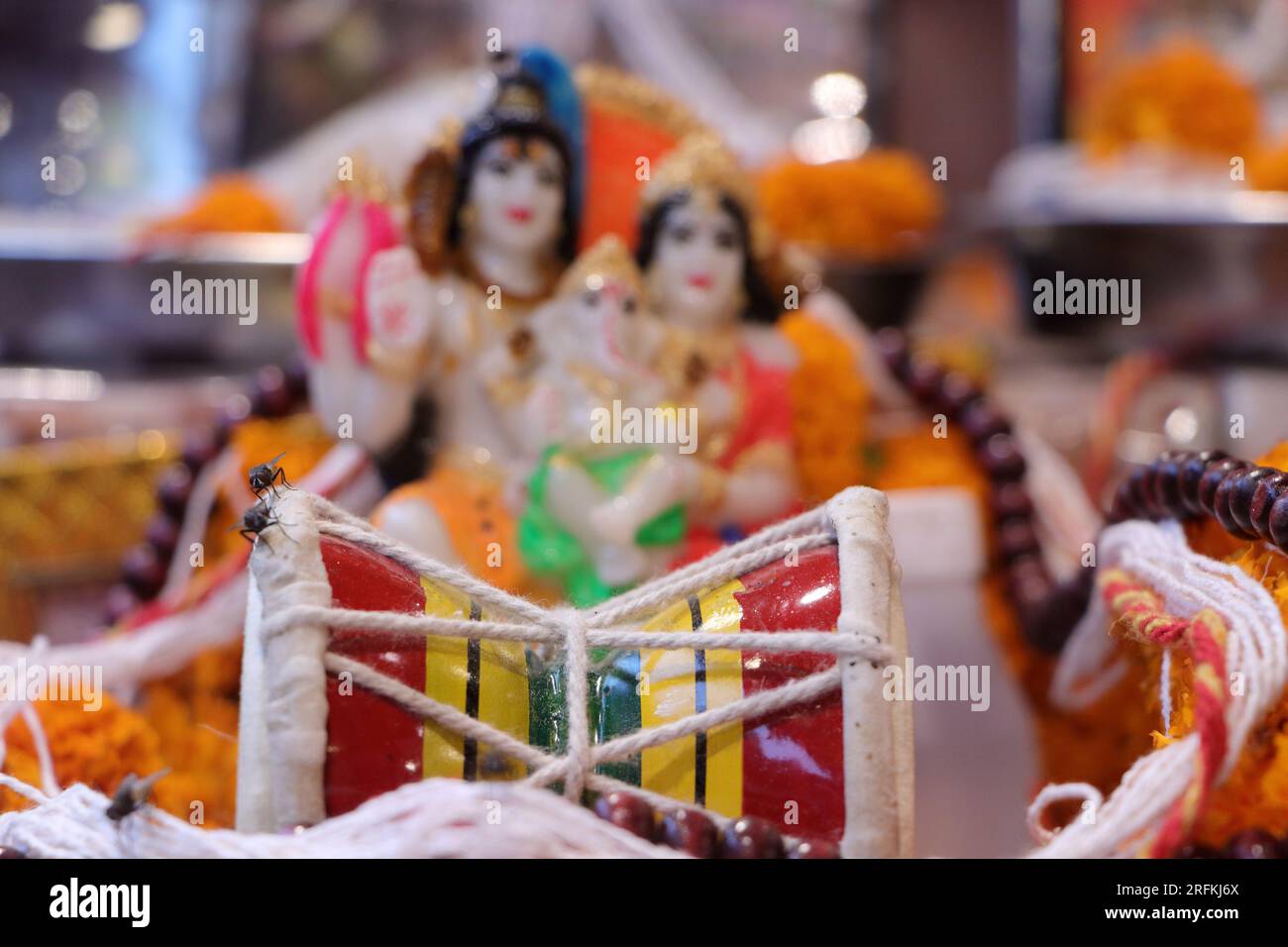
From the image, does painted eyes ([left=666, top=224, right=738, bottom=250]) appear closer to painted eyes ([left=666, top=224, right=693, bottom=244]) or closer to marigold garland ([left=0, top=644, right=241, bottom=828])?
painted eyes ([left=666, top=224, right=693, bottom=244])

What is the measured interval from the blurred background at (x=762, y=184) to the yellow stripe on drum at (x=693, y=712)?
0.41 metres

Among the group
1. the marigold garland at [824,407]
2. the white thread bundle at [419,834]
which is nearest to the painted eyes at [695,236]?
the marigold garland at [824,407]

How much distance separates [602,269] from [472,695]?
1.35ft

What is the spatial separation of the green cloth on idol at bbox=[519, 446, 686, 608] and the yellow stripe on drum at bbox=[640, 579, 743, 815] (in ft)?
0.73

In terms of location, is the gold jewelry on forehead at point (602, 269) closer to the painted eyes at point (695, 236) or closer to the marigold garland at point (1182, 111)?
the painted eyes at point (695, 236)

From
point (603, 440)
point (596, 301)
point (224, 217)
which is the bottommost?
point (603, 440)

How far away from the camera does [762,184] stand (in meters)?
2.00

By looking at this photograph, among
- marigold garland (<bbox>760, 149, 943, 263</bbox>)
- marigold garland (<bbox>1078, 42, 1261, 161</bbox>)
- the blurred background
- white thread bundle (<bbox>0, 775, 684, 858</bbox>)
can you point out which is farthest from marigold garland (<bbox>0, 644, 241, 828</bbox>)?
marigold garland (<bbox>1078, 42, 1261, 161</bbox>)

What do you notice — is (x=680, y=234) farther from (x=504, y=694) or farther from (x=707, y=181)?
(x=504, y=694)

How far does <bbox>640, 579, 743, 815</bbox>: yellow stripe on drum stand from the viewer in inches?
25.6

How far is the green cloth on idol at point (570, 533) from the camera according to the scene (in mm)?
917

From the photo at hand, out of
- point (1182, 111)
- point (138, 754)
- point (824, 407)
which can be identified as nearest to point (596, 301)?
point (824, 407)
